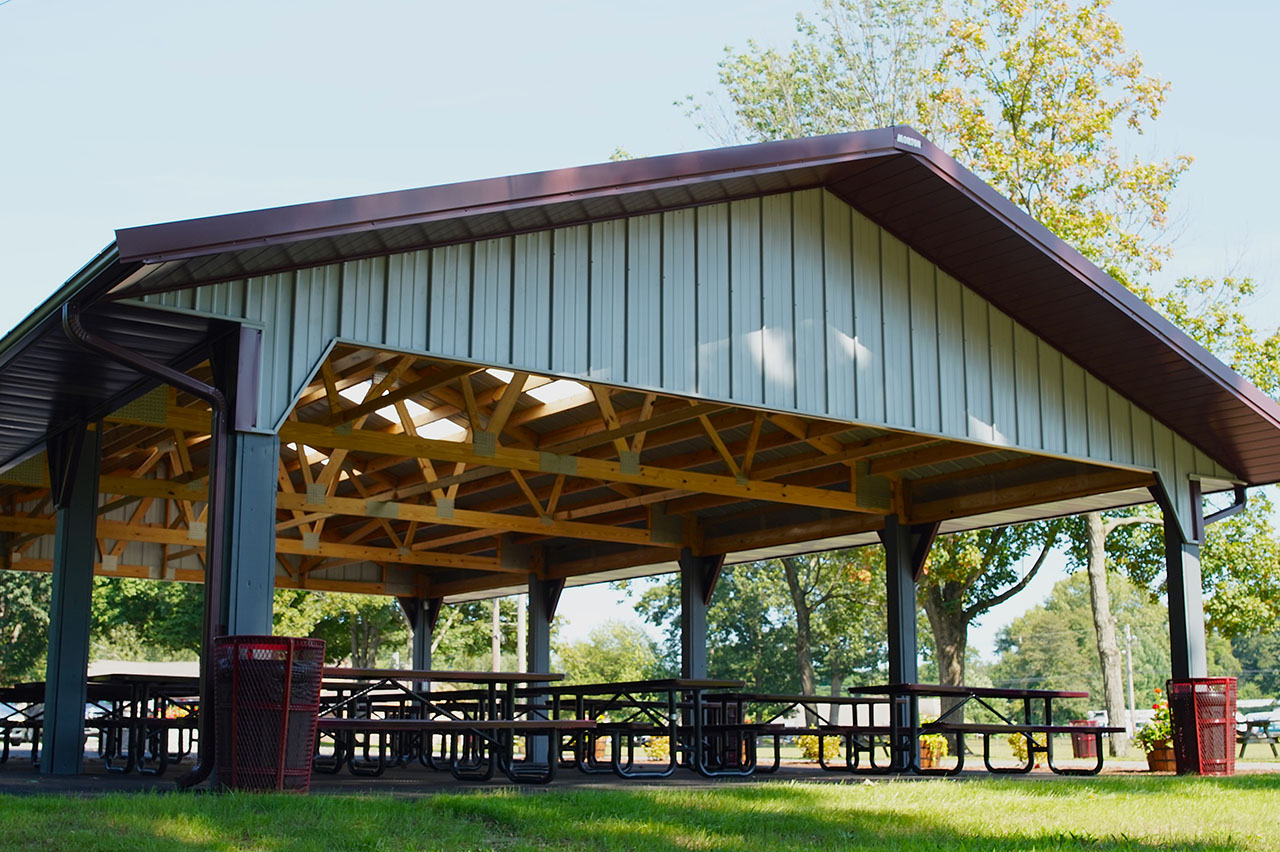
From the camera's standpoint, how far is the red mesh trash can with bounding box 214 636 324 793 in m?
6.89

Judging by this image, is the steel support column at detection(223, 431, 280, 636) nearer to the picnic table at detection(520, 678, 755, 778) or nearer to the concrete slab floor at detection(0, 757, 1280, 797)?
the concrete slab floor at detection(0, 757, 1280, 797)

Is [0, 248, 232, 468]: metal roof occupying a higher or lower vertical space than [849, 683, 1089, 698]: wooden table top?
higher

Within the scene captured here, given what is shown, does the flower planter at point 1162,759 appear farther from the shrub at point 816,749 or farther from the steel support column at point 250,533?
the steel support column at point 250,533

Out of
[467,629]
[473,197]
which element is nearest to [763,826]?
[473,197]

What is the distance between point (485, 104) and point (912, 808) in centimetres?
4666

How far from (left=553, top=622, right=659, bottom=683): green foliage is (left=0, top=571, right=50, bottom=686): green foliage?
20.6m

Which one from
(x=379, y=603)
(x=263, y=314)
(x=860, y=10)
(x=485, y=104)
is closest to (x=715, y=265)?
(x=263, y=314)

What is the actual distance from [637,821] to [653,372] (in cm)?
387

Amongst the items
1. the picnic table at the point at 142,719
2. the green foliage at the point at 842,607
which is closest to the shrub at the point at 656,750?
the green foliage at the point at 842,607

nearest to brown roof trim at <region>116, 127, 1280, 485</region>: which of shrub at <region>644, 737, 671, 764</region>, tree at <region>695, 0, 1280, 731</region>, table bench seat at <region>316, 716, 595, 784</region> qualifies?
table bench seat at <region>316, 716, 595, 784</region>

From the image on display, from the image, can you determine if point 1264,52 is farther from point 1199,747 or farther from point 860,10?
point 1199,747

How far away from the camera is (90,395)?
388 inches

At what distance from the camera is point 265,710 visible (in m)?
6.95

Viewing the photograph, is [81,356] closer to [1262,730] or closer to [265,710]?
[265,710]
